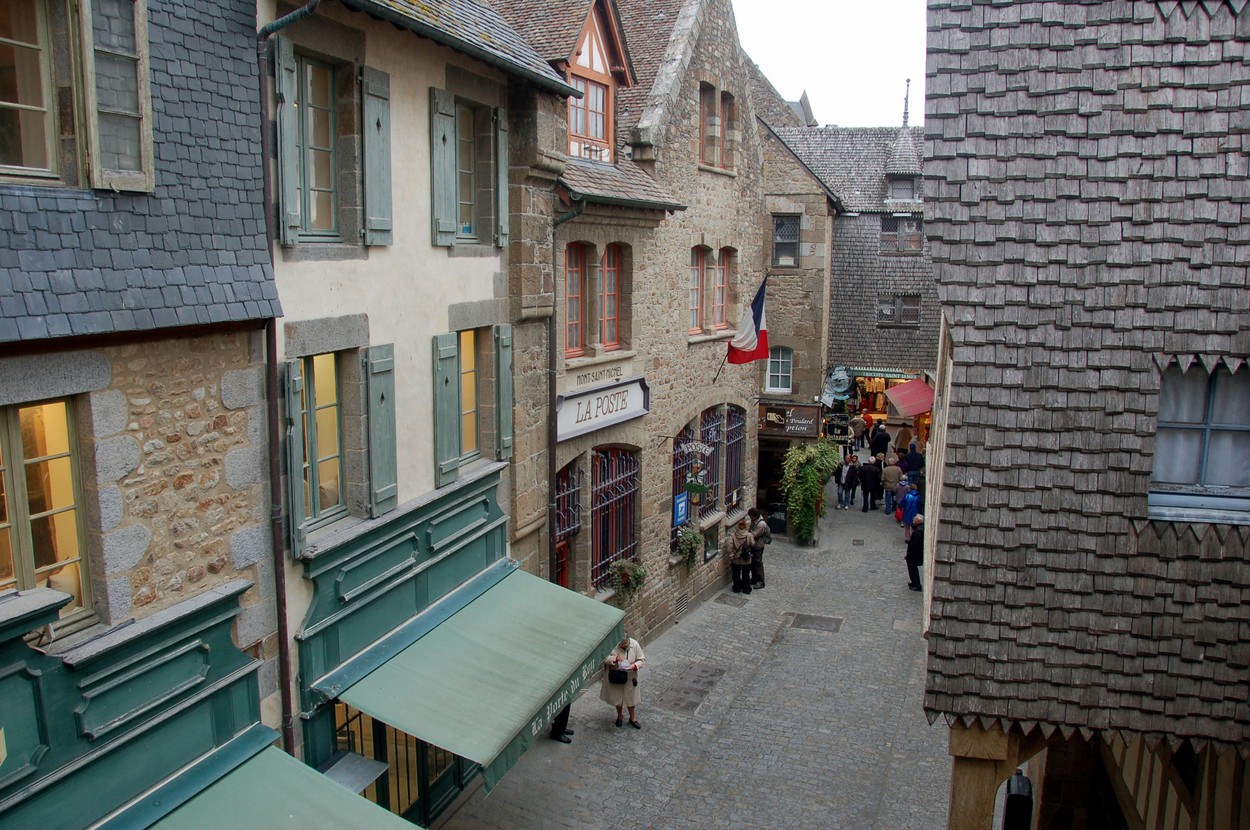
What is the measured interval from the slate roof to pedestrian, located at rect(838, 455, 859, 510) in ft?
64.6

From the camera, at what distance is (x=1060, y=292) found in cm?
657

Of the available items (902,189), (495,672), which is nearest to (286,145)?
(495,672)

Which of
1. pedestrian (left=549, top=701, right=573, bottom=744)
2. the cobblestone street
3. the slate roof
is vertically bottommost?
the cobblestone street

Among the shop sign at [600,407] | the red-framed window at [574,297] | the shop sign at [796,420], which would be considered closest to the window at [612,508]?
the shop sign at [600,407]

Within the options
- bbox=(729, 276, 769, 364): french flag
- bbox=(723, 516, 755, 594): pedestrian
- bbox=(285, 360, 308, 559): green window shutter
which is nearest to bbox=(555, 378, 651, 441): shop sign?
bbox=(729, 276, 769, 364): french flag

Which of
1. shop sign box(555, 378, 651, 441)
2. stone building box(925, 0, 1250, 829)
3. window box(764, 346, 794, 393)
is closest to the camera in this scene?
stone building box(925, 0, 1250, 829)

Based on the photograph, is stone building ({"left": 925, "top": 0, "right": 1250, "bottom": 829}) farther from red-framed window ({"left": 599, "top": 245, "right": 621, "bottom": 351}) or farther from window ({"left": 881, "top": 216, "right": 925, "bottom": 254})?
window ({"left": 881, "top": 216, "right": 925, "bottom": 254})

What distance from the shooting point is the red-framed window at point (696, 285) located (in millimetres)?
17328

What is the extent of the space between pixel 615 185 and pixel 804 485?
982 cm

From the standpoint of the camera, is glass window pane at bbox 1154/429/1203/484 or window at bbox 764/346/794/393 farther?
window at bbox 764/346/794/393

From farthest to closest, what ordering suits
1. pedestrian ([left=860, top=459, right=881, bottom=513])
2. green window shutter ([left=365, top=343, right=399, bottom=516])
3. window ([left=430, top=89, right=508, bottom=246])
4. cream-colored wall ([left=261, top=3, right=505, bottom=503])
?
pedestrian ([left=860, top=459, right=881, bottom=513])
window ([left=430, top=89, right=508, bottom=246])
green window shutter ([left=365, top=343, right=399, bottom=516])
cream-colored wall ([left=261, top=3, right=505, bottom=503])

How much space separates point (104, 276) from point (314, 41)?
2905 mm

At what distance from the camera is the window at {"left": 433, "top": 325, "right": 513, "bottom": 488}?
33.9ft

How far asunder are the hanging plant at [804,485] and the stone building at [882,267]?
25.3ft
